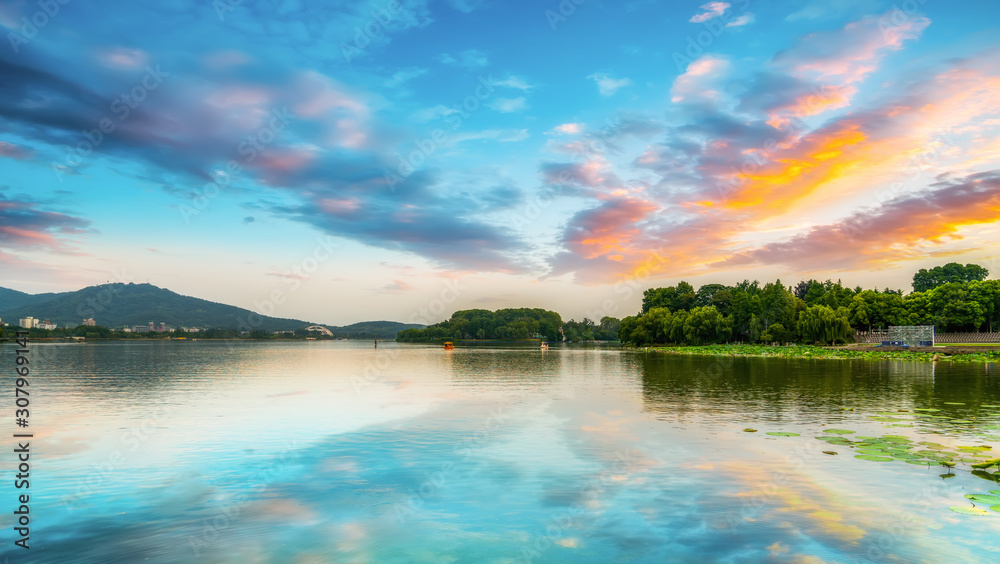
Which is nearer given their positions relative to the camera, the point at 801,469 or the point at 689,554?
the point at 689,554

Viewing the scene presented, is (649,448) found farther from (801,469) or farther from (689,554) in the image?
(689,554)

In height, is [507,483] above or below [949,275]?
below

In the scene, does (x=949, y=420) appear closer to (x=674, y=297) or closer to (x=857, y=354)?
(x=857, y=354)

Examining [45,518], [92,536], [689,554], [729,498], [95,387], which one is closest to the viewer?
[689,554]

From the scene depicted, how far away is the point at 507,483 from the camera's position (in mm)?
15914

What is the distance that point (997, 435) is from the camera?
820 inches

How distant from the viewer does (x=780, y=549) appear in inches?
422

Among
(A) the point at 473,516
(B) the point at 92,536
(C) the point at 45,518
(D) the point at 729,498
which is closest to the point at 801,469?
(D) the point at 729,498

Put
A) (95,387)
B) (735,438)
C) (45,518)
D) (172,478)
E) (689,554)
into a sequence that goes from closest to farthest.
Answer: (689,554) < (45,518) < (172,478) < (735,438) < (95,387)

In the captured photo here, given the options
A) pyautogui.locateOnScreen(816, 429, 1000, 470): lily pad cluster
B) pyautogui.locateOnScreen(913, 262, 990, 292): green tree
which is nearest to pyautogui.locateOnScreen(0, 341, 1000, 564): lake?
pyautogui.locateOnScreen(816, 429, 1000, 470): lily pad cluster

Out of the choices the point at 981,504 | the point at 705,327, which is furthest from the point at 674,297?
the point at 981,504

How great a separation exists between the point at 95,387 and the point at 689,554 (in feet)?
154

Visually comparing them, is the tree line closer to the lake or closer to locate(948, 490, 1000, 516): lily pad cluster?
the lake

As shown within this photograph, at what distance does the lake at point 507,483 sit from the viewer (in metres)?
11.1
